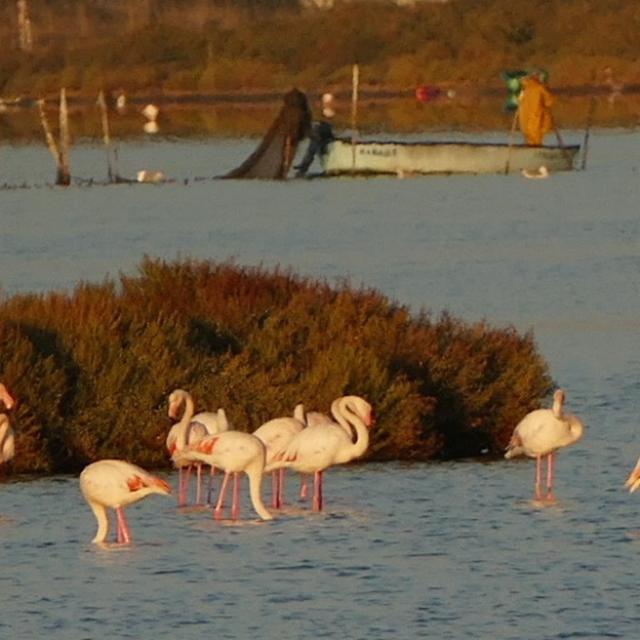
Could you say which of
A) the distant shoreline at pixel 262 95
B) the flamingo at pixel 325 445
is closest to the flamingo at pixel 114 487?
the flamingo at pixel 325 445

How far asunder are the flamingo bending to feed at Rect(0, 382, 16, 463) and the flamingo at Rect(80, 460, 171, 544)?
1.41 m

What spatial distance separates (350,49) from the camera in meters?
120

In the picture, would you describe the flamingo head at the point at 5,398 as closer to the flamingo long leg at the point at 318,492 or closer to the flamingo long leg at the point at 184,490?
the flamingo long leg at the point at 184,490

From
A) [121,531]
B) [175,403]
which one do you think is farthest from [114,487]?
[175,403]

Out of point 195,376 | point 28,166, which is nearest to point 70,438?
point 195,376

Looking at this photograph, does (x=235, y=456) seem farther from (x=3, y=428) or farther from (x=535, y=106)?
(x=535, y=106)

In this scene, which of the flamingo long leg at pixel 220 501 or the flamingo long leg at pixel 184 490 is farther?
the flamingo long leg at pixel 184 490

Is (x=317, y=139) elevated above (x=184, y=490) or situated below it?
above

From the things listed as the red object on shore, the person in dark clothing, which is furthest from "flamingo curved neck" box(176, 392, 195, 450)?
the red object on shore

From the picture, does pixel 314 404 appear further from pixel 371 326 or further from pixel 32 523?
pixel 32 523

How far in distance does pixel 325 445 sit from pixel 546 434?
195 centimetres

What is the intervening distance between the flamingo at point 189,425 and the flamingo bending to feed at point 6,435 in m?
1.04

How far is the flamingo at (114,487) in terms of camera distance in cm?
1664

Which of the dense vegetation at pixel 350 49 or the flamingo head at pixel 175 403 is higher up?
the dense vegetation at pixel 350 49
